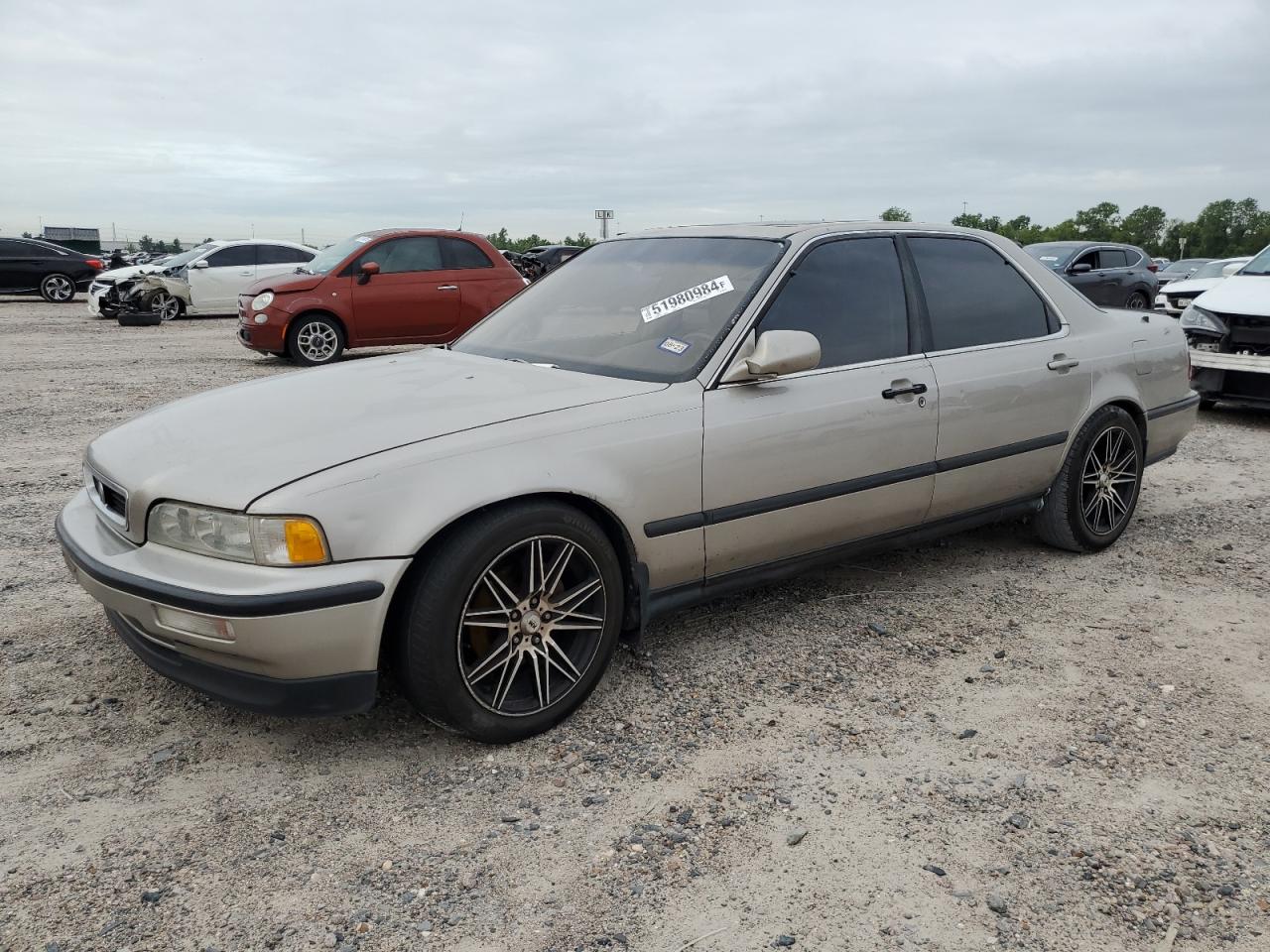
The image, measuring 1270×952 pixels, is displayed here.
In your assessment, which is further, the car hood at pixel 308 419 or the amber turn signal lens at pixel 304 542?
the car hood at pixel 308 419

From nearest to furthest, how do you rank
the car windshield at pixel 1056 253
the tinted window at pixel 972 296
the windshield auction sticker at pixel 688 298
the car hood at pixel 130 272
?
1. the windshield auction sticker at pixel 688 298
2. the tinted window at pixel 972 296
3. the car windshield at pixel 1056 253
4. the car hood at pixel 130 272

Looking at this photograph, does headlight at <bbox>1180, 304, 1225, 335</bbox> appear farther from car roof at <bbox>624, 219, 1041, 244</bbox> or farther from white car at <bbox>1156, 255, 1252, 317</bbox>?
car roof at <bbox>624, 219, 1041, 244</bbox>

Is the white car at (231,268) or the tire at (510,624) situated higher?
the white car at (231,268)

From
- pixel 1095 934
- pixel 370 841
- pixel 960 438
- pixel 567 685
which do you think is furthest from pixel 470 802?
pixel 960 438

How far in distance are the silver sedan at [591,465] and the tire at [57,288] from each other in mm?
21733

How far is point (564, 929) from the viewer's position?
2.25m

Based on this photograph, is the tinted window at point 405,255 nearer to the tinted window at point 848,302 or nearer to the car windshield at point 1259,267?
the car windshield at point 1259,267

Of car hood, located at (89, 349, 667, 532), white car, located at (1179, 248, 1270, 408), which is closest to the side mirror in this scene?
car hood, located at (89, 349, 667, 532)

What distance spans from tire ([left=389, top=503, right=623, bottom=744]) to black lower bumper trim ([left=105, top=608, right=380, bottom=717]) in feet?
0.47

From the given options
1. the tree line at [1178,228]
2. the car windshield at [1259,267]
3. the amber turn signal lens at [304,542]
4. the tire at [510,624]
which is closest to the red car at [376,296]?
the car windshield at [1259,267]

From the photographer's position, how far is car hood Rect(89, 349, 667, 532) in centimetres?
276

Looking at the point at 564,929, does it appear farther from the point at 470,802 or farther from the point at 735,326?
the point at 735,326

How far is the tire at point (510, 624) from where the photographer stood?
2.75 meters

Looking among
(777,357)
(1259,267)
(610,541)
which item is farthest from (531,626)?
(1259,267)
